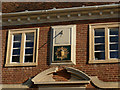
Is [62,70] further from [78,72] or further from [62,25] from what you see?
[62,25]

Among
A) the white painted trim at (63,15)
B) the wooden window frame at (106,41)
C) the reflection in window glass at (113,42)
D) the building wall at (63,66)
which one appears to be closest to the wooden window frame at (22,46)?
the building wall at (63,66)

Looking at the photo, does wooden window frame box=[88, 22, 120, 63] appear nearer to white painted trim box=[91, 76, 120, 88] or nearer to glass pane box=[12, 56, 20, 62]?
white painted trim box=[91, 76, 120, 88]

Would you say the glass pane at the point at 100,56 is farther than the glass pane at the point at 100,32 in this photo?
No

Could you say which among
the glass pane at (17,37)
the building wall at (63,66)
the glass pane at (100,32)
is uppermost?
the glass pane at (100,32)

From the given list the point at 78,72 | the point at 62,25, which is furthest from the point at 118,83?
the point at 62,25

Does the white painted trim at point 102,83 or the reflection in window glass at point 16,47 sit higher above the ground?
the reflection in window glass at point 16,47

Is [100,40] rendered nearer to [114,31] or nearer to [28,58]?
[114,31]

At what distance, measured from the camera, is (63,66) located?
15195 mm

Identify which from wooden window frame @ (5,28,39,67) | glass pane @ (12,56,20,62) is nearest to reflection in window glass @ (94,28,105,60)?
wooden window frame @ (5,28,39,67)

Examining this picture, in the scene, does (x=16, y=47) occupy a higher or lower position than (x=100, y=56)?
higher

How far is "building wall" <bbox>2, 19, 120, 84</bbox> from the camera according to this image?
14586 mm

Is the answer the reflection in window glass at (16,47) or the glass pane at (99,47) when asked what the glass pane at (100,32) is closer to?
the glass pane at (99,47)

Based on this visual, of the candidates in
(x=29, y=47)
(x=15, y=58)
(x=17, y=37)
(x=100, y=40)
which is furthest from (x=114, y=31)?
(x=15, y=58)

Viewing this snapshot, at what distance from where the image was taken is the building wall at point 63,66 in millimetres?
14586
